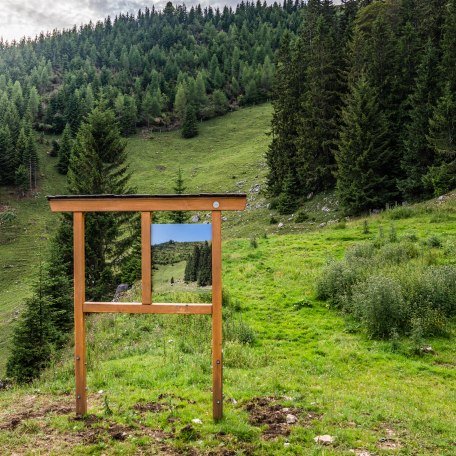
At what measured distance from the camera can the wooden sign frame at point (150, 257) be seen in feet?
22.8

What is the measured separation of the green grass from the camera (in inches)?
251

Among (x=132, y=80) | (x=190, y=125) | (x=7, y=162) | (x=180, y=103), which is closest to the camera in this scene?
(x=7, y=162)

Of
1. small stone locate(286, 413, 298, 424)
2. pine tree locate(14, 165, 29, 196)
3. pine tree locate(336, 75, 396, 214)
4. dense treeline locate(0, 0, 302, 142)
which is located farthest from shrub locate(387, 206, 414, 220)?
pine tree locate(14, 165, 29, 196)

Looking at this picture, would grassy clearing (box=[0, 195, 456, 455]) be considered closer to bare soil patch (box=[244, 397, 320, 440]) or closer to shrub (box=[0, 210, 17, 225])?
bare soil patch (box=[244, 397, 320, 440])

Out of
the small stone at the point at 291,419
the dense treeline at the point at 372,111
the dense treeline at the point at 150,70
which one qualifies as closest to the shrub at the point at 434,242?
the small stone at the point at 291,419

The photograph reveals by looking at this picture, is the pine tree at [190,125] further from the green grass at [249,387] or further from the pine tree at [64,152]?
the green grass at [249,387]

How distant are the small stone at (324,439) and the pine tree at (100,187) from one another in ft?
61.4

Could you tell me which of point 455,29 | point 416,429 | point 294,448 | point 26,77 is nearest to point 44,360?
point 294,448

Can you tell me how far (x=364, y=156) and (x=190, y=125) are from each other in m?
65.0

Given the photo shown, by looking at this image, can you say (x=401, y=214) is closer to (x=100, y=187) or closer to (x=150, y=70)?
(x=100, y=187)

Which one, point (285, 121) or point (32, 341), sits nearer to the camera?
point (32, 341)

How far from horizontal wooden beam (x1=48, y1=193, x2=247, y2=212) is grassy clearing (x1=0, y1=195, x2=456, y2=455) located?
352cm

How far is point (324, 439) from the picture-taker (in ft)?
21.0

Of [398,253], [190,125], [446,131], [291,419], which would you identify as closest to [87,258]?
[398,253]
